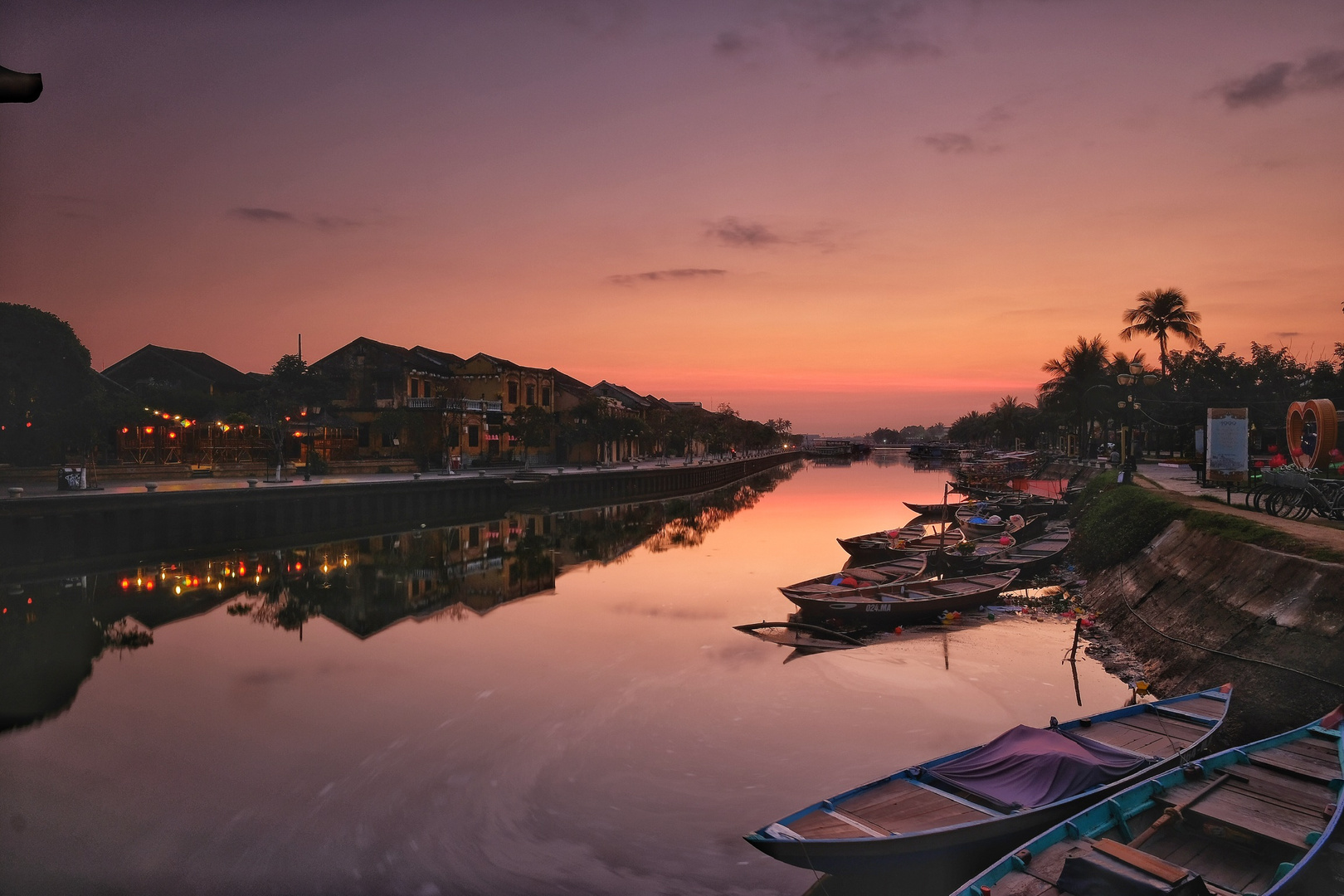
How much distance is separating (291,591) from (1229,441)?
121 feet

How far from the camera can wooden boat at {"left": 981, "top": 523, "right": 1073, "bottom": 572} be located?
2825 centimetres

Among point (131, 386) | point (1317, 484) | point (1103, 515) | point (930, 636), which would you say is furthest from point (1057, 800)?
point (131, 386)

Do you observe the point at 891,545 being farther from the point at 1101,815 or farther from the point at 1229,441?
the point at 1101,815

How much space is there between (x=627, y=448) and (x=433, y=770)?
309ft

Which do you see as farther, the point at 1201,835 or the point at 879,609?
the point at 879,609

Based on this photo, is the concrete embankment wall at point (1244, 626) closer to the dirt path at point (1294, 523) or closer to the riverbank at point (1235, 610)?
the riverbank at point (1235, 610)

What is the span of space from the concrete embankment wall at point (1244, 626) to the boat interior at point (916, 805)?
3.14 metres

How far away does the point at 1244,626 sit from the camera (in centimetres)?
1571

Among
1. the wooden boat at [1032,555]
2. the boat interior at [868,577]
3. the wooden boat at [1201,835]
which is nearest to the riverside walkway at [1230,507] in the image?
the wooden boat at [1032,555]

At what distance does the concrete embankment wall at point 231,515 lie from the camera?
32.6 meters

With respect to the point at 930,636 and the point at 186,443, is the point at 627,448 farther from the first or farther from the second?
the point at 930,636

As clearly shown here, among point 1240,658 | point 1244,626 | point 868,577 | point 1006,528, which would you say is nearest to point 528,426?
point 1006,528

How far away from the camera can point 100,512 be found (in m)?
34.8

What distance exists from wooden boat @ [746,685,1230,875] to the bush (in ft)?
54.0
